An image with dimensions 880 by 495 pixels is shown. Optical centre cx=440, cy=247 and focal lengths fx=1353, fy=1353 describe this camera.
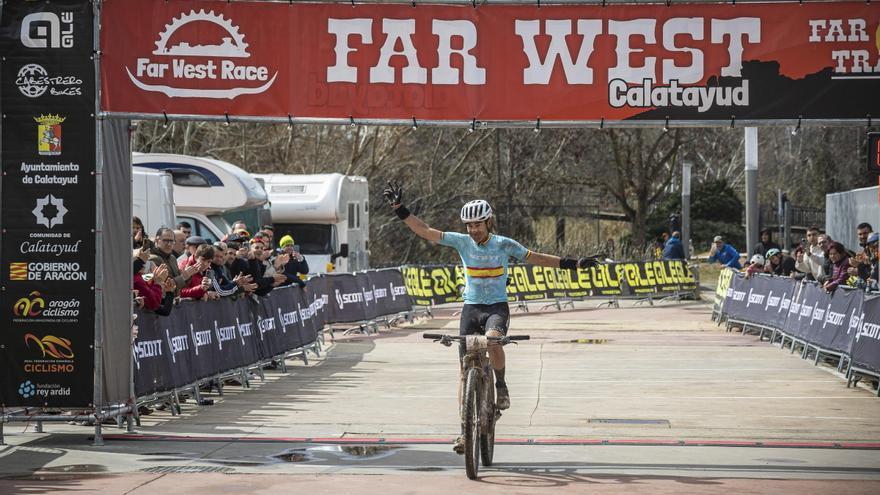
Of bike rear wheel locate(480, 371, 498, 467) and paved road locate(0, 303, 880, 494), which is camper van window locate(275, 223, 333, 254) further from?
bike rear wheel locate(480, 371, 498, 467)

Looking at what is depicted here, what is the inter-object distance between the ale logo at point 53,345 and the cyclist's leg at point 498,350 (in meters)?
4.06

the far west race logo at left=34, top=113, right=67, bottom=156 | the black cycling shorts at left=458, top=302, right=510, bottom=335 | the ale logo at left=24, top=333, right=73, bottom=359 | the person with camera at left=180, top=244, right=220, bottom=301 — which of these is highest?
the far west race logo at left=34, top=113, right=67, bottom=156

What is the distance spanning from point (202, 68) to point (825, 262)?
13.6 m

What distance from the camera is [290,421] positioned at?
14094 mm

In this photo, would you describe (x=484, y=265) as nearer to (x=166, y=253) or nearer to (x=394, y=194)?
(x=394, y=194)

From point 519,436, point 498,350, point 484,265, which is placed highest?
point 484,265

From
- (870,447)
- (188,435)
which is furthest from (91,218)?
(870,447)

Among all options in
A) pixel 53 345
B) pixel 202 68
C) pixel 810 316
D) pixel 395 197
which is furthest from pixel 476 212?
pixel 810 316

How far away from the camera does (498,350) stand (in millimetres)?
10914

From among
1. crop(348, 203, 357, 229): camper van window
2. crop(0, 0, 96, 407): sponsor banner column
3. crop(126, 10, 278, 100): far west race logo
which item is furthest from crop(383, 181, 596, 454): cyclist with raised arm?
crop(348, 203, 357, 229): camper van window

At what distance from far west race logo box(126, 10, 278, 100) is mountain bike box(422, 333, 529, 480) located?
3.35 meters

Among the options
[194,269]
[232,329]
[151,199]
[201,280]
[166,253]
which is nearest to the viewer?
[194,269]

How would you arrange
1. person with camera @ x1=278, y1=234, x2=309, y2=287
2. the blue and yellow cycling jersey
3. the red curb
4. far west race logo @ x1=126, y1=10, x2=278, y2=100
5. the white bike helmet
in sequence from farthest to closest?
person with camera @ x1=278, y1=234, x2=309, y2=287 → far west race logo @ x1=126, y1=10, x2=278, y2=100 → the red curb → the blue and yellow cycling jersey → the white bike helmet

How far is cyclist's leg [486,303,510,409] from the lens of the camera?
10.9 meters
